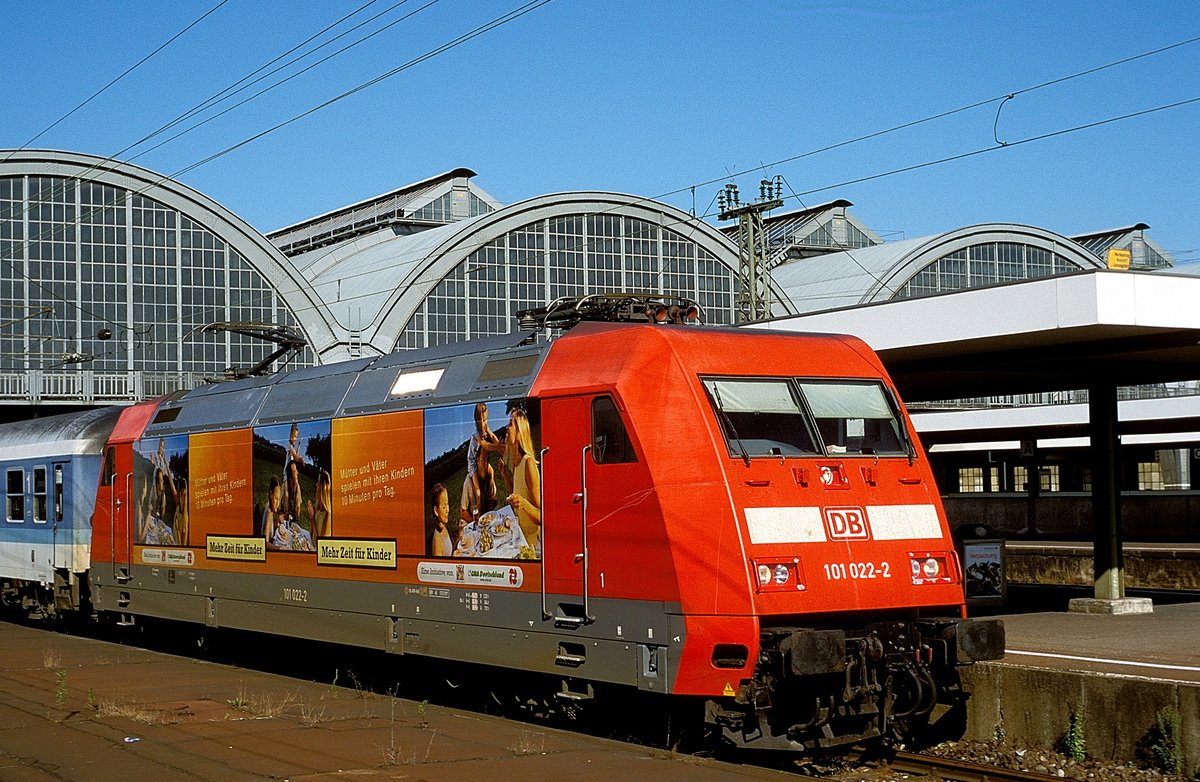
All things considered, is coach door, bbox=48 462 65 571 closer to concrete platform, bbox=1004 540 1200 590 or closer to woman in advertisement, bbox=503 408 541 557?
woman in advertisement, bbox=503 408 541 557

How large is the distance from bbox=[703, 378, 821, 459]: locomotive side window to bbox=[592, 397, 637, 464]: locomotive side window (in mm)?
786

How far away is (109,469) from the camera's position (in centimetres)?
2188

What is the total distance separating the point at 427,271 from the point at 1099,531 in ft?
Answer: 126

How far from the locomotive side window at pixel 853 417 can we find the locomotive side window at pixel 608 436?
1726 mm

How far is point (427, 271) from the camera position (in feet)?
188

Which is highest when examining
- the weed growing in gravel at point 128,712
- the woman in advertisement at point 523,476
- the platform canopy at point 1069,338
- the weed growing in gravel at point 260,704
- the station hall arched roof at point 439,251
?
the station hall arched roof at point 439,251

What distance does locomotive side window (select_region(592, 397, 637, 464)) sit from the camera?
11.8m

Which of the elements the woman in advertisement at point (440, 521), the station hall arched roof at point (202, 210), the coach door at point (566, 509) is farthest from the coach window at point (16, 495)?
the station hall arched roof at point (202, 210)

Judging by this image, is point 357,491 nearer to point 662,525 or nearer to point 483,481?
point 483,481

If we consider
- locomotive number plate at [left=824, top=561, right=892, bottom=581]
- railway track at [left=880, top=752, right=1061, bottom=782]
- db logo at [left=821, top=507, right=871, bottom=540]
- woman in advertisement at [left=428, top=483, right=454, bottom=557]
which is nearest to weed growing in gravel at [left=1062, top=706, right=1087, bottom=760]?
railway track at [left=880, top=752, right=1061, bottom=782]

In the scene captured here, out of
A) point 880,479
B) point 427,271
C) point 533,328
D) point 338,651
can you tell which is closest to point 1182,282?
point 880,479

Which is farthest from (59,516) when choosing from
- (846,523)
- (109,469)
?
(846,523)

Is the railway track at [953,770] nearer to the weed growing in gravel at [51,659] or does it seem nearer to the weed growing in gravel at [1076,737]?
the weed growing in gravel at [1076,737]

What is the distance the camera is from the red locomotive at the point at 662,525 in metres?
11.2
